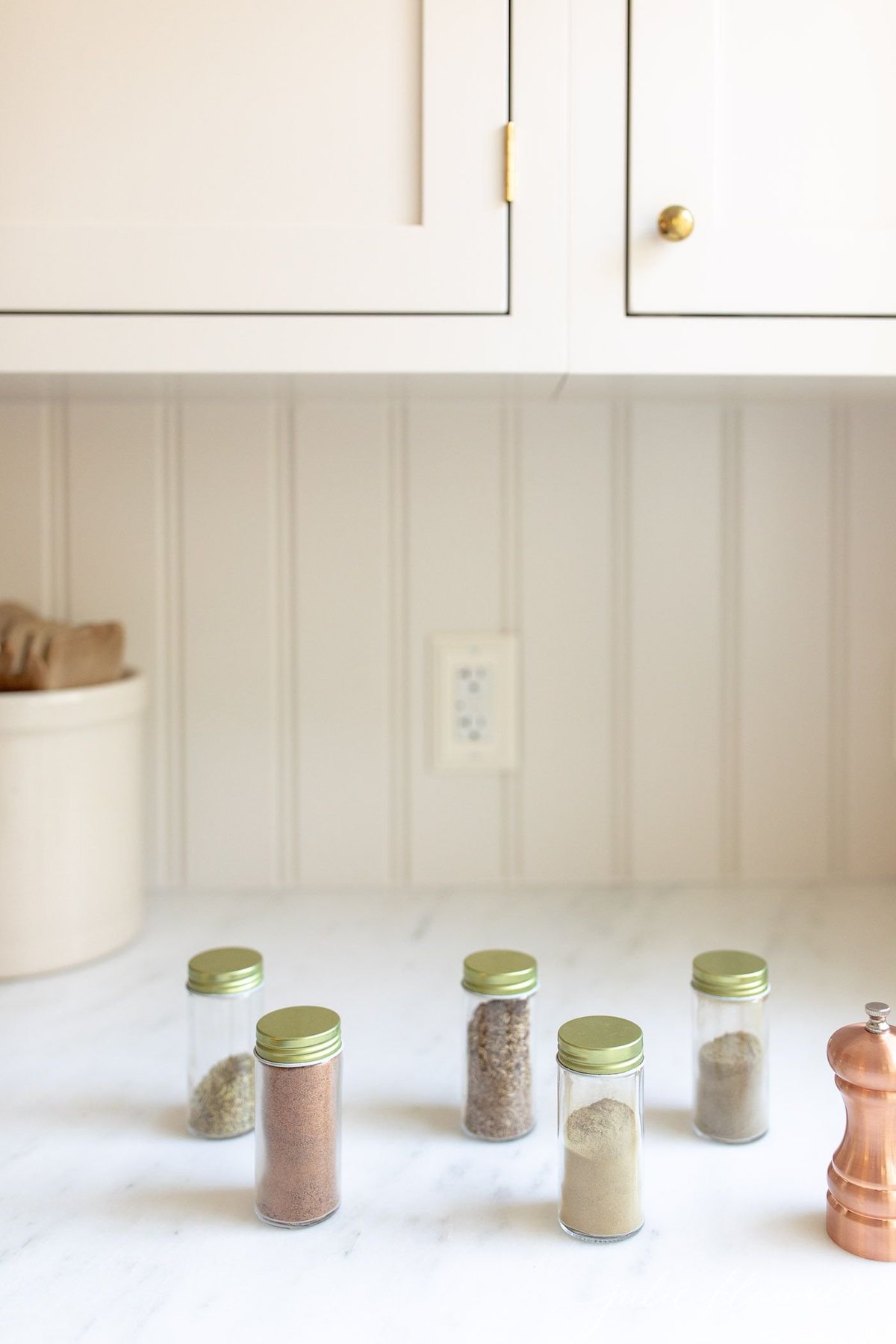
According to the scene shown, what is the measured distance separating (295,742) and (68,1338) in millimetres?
749

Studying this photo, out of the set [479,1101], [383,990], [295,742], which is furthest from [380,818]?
[479,1101]

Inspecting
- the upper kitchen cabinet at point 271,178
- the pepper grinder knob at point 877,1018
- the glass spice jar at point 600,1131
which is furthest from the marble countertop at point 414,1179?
the upper kitchen cabinet at point 271,178

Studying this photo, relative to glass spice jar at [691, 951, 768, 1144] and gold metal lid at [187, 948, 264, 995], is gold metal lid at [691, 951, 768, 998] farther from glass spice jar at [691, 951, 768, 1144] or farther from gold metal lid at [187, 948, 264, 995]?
gold metal lid at [187, 948, 264, 995]

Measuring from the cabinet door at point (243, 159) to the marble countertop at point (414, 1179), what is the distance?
593 mm

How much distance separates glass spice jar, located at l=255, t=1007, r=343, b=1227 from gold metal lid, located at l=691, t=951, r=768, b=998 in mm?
264

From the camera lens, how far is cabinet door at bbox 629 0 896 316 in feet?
2.85

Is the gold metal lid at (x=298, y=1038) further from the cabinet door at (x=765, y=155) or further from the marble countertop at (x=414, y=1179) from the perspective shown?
the cabinet door at (x=765, y=155)

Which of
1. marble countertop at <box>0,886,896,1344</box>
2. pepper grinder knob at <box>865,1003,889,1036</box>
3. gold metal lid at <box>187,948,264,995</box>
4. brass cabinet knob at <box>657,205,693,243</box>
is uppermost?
brass cabinet knob at <box>657,205,693,243</box>

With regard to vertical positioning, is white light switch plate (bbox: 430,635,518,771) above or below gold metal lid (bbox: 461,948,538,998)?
above

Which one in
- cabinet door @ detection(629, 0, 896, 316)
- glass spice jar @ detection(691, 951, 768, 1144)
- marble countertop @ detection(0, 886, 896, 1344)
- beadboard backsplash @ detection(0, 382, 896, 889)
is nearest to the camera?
marble countertop @ detection(0, 886, 896, 1344)

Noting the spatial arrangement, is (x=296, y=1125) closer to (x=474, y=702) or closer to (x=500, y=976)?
(x=500, y=976)

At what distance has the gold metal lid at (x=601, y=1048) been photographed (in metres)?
0.67

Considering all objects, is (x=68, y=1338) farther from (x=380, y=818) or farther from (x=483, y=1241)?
(x=380, y=818)

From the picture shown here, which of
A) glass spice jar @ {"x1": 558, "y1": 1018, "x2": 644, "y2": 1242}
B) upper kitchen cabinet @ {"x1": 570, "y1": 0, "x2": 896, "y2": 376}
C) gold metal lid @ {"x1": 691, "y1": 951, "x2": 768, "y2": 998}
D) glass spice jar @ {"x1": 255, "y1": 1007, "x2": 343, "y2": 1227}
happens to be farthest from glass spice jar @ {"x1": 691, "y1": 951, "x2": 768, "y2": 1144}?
upper kitchen cabinet @ {"x1": 570, "y1": 0, "x2": 896, "y2": 376}
